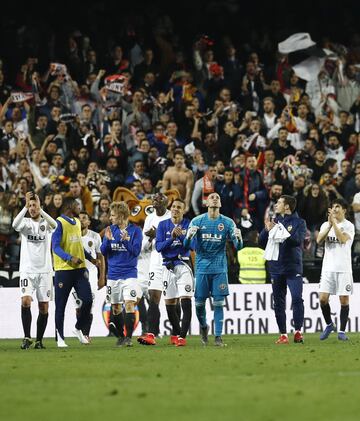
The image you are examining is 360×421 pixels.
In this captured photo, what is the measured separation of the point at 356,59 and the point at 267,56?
2.25 metres

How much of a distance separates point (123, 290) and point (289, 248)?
267 centimetres

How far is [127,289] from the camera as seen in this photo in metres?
18.1

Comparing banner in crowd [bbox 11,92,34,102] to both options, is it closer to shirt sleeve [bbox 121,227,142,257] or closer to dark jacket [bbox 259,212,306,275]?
shirt sleeve [bbox 121,227,142,257]

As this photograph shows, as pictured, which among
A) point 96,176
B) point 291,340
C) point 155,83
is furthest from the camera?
point 155,83

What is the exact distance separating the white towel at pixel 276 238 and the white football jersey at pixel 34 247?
3.34m

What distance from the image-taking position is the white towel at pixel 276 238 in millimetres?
18703

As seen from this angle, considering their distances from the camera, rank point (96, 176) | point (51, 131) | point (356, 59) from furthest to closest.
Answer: point (356, 59) → point (51, 131) → point (96, 176)

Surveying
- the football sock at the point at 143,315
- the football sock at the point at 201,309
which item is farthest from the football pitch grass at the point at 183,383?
the football sock at the point at 143,315

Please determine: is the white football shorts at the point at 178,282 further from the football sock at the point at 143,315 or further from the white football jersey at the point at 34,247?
the football sock at the point at 143,315

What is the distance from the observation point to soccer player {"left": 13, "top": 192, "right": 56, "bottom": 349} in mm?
18406

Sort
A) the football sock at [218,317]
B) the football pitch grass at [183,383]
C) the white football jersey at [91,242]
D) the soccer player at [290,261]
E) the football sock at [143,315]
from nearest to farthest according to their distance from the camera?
1. the football pitch grass at [183,383]
2. the football sock at [218,317]
3. the soccer player at [290,261]
4. the white football jersey at [91,242]
5. the football sock at [143,315]

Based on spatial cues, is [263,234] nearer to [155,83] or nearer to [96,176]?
[96,176]

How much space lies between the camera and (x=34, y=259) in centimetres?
1861

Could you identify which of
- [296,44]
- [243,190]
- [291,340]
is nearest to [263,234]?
[291,340]
